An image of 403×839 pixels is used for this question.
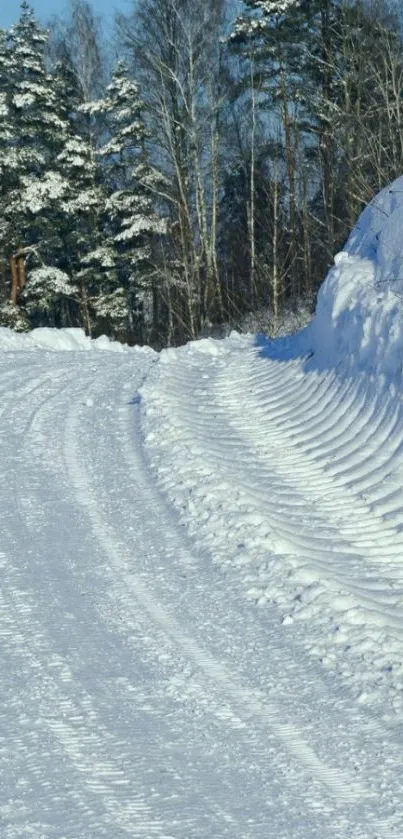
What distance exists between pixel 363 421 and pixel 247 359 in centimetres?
491

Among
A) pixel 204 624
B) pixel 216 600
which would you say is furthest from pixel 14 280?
pixel 204 624

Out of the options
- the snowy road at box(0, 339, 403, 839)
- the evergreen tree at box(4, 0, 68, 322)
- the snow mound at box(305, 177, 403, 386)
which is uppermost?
the evergreen tree at box(4, 0, 68, 322)

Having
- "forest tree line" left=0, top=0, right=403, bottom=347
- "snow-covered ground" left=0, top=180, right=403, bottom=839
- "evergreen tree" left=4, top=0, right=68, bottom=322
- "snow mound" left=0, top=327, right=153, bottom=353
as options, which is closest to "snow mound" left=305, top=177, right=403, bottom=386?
"snow-covered ground" left=0, top=180, right=403, bottom=839

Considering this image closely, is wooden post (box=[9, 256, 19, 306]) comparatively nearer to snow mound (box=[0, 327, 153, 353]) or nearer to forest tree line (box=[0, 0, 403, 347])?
forest tree line (box=[0, 0, 403, 347])

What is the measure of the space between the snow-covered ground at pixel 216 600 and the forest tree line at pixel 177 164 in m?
13.0

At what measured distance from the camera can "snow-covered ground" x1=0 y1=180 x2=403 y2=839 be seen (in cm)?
392

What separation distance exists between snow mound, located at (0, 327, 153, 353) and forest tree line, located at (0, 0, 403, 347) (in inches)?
223

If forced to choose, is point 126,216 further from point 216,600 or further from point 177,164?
point 216,600

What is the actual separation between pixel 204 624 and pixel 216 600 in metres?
0.33

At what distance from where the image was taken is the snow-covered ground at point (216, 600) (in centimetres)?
392

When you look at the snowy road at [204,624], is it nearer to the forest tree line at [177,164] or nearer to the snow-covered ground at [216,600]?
the snow-covered ground at [216,600]

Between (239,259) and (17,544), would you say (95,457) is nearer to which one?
(17,544)

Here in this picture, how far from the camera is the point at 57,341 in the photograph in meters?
18.4

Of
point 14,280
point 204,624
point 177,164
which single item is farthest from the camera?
point 14,280
